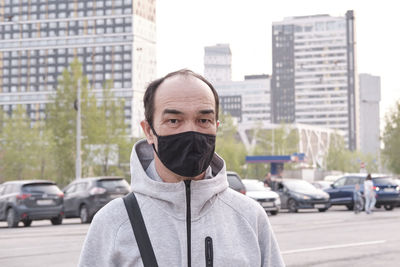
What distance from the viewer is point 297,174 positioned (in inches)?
3219

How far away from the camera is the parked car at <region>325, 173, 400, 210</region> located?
31.8 m

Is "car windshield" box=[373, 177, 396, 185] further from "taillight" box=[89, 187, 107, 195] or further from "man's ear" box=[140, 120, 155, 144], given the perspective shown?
"man's ear" box=[140, 120, 155, 144]

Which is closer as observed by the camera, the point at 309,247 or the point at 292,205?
the point at 309,247

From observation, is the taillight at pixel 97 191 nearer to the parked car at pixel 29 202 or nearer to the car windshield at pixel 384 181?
the parked car at pixel 29 202

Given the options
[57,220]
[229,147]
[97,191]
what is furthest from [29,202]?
[229,147]

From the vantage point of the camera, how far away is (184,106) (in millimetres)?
2484

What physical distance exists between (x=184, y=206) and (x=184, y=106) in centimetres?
35

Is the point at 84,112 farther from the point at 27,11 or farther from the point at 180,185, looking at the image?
the point at 27,11

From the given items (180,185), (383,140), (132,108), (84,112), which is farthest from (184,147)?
(132,108)

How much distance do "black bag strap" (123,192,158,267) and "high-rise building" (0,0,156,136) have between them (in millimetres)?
169077

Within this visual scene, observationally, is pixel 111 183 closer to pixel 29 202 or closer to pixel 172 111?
pixel 29 202

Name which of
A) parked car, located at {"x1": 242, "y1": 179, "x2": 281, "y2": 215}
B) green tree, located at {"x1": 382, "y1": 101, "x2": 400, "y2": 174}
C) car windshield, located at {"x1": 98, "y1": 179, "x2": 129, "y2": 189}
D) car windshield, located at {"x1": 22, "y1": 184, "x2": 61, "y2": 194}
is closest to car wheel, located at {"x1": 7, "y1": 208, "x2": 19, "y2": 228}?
car windshield, located at {"x1": 22, "y1": 184, "x2": 61, "y2": 194}

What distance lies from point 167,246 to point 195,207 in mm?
162

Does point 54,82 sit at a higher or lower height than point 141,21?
lower
